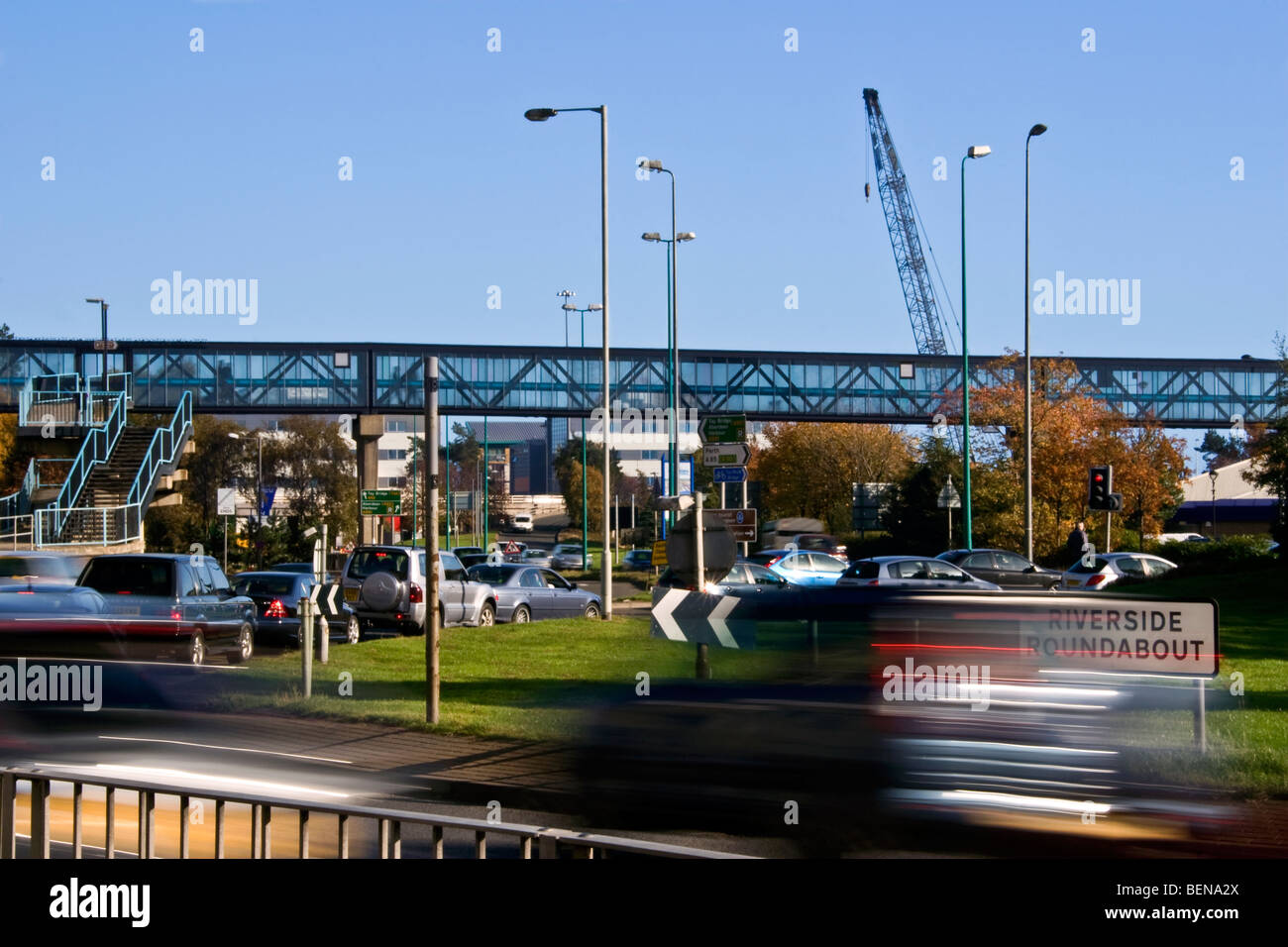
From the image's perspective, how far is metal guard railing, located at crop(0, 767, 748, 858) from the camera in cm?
434

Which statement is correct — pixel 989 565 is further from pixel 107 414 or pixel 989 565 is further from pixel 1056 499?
pixel 107 414

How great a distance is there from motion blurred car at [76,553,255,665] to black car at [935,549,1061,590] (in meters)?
19.4

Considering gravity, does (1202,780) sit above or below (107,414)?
below

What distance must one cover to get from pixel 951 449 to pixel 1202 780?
4811 centimetres

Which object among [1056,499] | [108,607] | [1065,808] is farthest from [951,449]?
[1065,808]

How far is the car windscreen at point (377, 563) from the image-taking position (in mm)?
24562

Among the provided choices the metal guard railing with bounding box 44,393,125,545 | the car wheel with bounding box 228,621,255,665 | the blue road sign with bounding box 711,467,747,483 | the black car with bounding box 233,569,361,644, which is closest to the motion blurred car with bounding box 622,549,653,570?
the metal guard railing with bounding box 44,393,125,545

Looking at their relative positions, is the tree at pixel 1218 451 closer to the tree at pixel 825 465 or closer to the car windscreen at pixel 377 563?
the tree at pixel 825 465

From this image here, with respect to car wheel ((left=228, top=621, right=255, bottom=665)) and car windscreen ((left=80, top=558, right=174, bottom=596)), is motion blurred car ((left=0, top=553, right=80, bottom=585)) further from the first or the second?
car wheel ((left=228, top=621, right=255, bottom=665))

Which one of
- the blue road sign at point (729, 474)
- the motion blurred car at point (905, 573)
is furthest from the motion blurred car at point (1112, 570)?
the blue road sign at point (729, 474)

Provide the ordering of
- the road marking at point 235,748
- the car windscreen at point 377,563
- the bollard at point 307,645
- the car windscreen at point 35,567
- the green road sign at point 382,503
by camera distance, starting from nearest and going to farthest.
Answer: the road marking at point 235,748
the bollard at point 307,645
the car windscreen at point 35,567
the car windscreen at point 377,563
the green road sign at point 382,503

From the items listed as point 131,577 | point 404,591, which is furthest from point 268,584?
point 131,577

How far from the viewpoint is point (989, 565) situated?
107 feet

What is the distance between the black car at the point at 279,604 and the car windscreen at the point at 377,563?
1.18m
